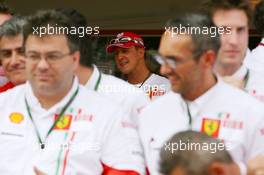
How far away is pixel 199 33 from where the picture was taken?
146 inches

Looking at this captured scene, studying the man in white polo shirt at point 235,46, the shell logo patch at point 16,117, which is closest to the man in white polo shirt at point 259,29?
the man in white polo shirt at point 235,46

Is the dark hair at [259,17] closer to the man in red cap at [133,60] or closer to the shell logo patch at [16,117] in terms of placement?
the man in red cap at [133,60]

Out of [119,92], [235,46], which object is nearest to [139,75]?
[119,92]

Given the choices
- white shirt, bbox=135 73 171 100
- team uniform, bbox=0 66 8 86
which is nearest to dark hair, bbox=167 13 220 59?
team uniform, bbox=0 66 8 86

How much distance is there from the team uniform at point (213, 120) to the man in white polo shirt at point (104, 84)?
1.04ft

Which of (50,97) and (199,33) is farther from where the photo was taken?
(50,97)

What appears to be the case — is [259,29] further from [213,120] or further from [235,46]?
[213,120]

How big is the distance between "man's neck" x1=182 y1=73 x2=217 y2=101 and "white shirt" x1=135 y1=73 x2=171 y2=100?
186 centimetres

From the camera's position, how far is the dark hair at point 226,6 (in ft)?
13.6

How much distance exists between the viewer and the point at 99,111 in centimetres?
375

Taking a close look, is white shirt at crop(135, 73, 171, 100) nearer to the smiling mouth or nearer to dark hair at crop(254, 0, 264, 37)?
the smiling mouth

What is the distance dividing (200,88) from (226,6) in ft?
2.24

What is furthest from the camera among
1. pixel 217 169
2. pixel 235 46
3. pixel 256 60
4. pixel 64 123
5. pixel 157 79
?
pixel 157 79

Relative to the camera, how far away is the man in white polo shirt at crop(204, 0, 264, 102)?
4.04 metres
